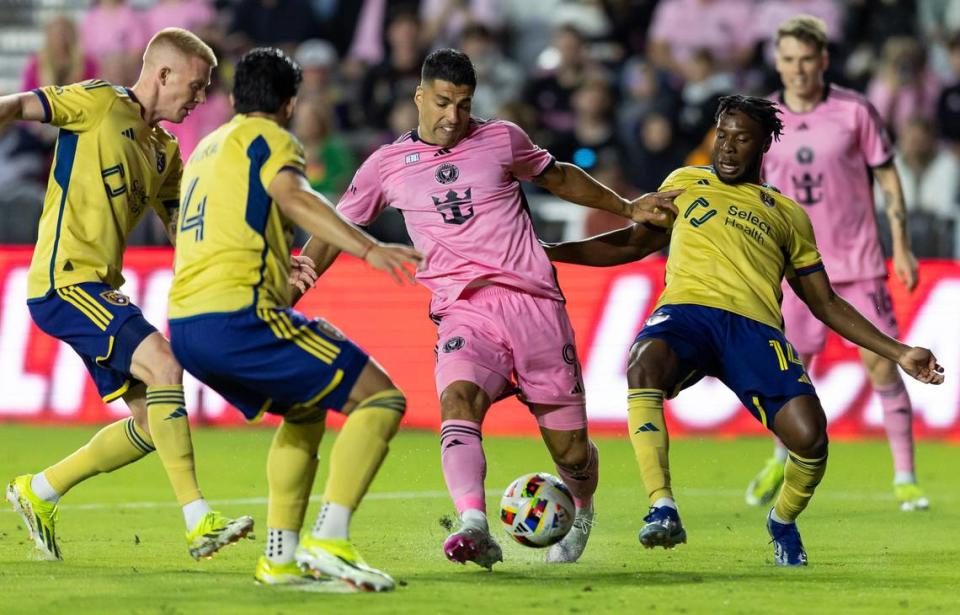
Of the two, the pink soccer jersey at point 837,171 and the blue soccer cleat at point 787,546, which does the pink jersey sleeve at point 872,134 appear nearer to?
the pink soccer jersey at point 837,171

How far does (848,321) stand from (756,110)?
113 centimetres

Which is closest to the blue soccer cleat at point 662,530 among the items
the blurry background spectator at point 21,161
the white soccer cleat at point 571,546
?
the white soccer cleat at point 571,546

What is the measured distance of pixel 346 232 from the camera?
6.58m

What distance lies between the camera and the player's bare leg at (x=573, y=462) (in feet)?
27.1

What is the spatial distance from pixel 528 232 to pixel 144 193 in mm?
1877

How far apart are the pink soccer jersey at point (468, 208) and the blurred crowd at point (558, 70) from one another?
24.8 feet

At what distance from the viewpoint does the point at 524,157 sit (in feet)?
27.6

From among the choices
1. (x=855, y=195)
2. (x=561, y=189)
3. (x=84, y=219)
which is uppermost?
(x=855, y=195)

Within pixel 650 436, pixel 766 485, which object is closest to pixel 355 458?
pixel 650 436

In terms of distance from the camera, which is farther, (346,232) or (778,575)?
(778,575)

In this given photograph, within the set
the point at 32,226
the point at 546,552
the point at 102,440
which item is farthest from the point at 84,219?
the point at 32,226

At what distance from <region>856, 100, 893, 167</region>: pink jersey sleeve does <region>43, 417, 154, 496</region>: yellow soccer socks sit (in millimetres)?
5202

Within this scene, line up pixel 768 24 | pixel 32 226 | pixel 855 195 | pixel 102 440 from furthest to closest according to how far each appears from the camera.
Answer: pixel 768 24
pixel 32 226
pixel 855 195
pixel 102 440

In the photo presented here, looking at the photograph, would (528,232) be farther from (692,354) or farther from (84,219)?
(84,219)
